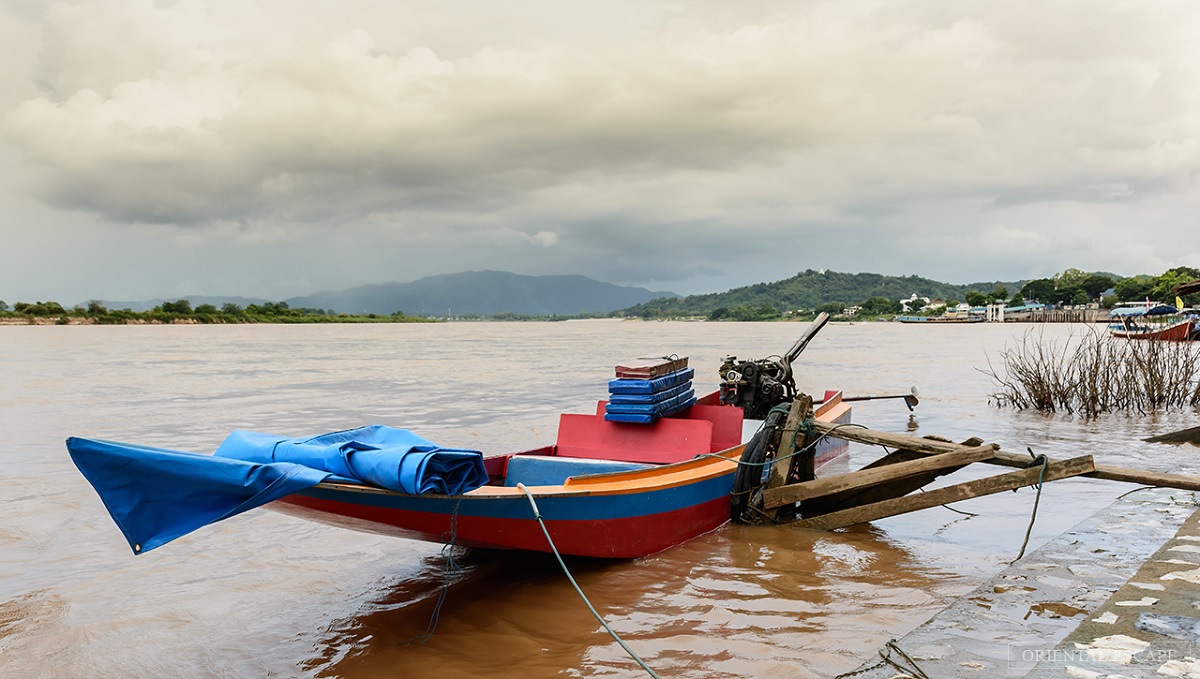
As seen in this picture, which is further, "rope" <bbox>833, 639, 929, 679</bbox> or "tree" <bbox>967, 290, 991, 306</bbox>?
"tree" <bbox>967, 290, 991, 306</bbox>

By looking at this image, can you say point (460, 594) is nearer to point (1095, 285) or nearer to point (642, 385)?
point (642, 385)

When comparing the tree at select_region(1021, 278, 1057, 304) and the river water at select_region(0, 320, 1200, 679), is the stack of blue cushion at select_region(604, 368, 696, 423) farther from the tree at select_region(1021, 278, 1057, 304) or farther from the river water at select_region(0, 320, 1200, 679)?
the tree at select_region(1021, 278, 1057, 304)

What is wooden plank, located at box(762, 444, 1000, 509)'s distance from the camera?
7234mm

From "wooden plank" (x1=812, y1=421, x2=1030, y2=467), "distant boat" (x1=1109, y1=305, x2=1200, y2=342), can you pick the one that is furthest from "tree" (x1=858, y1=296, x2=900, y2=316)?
"wooden plank" (x1=812, y1=421, x2=1030, y2=467)

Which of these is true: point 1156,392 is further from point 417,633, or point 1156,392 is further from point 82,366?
point 82,366

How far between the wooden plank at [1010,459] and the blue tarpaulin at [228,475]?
15.0ft

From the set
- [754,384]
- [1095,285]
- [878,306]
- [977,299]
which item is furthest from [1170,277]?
[754,384]

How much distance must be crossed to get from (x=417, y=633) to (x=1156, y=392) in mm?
18054

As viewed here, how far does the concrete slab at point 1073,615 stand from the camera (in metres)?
4.26

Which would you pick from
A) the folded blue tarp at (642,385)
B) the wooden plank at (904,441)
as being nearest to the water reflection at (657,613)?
the wooden plank at (904,441)

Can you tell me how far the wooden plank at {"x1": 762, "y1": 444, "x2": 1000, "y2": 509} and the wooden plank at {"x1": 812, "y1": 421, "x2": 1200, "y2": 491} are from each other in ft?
0.50

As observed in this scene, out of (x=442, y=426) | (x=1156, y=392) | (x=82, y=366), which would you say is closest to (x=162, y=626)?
(x=442, y=426)

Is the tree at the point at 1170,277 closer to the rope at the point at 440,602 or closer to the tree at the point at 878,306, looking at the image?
the tree at the point at 878,306

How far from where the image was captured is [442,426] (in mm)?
18109
